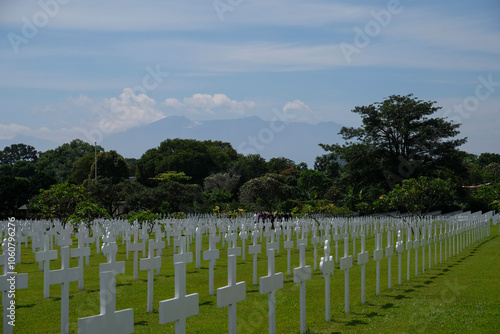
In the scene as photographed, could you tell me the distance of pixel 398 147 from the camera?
5803 cm

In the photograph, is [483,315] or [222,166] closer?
[483,315]

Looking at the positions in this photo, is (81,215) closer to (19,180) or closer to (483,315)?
(483,315)

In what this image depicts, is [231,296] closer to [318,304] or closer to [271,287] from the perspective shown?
[271,287]

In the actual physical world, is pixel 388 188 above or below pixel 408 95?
below

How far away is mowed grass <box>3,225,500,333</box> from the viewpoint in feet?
28.9

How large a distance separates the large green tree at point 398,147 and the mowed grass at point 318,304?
129 feet

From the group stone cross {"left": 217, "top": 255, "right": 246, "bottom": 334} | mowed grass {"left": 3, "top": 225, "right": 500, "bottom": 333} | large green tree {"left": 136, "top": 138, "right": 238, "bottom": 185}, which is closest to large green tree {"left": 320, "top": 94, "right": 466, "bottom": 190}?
large green tree {"left": 136, "top": 138, "right": 238, "bottom": 185}

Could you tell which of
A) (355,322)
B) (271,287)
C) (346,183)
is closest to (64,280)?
(271,287)

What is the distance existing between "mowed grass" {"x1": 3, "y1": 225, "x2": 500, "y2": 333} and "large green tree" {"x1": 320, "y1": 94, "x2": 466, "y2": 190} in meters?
39.3

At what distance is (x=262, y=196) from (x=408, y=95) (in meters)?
18.0

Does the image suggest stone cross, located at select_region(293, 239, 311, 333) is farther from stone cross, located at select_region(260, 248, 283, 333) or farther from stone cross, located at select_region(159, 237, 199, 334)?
stone cross, located at select_region(159, 237, 199, 334)

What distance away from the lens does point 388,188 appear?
56250mm

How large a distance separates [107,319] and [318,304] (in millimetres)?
6662

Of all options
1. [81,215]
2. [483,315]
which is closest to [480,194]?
[81,215]
